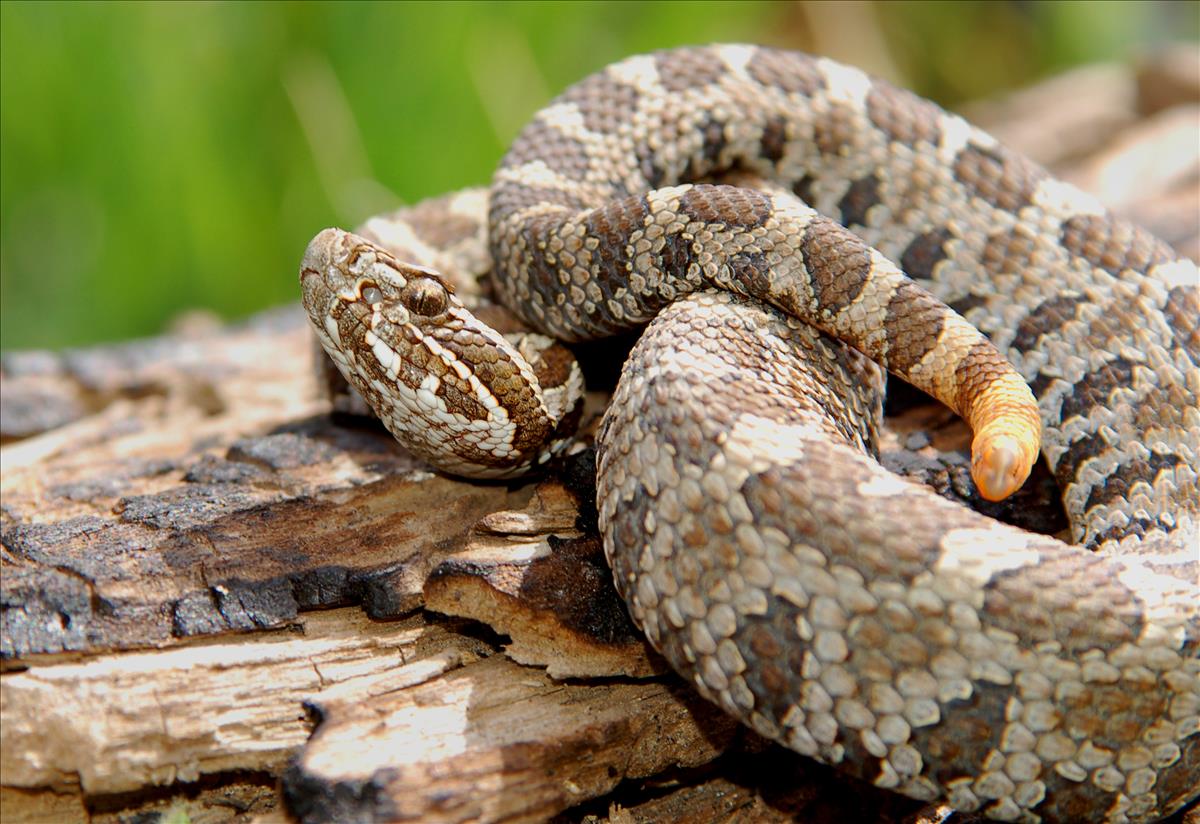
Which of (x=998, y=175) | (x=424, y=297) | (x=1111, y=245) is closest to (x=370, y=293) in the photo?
(x=424, y=297)

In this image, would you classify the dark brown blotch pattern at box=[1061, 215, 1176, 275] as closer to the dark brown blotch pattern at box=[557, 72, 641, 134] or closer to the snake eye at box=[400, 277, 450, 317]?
the dark brown blotch pattern at box=[557, 72, 641, 134]

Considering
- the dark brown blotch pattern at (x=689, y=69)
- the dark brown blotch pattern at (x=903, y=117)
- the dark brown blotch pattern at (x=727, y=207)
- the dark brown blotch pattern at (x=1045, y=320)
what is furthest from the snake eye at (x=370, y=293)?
the dark brown blotch pattern at (x=1045, y=320)

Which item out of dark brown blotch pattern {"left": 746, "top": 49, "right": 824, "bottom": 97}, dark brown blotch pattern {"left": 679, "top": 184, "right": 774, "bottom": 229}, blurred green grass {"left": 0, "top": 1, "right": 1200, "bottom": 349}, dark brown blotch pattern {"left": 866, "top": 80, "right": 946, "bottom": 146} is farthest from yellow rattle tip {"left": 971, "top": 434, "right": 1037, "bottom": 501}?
blurred green grass {"left": 0, "top": 1, "right": 1200, "bottom": 349}

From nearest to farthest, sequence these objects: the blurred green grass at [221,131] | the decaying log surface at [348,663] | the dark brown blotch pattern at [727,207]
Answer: the decaying log surface at [348,663], the dark brown blotch pattern at [727,207], the blurred green grass at [221,131]

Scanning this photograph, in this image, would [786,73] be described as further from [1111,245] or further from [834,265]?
[834,265]

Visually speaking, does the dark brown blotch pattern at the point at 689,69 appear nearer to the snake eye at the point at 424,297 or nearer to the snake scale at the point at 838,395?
the snake scale at the point at 838,395

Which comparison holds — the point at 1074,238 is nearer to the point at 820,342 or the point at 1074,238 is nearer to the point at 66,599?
the point at 820,342

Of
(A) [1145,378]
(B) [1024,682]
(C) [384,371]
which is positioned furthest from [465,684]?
(A) [1145,378]
